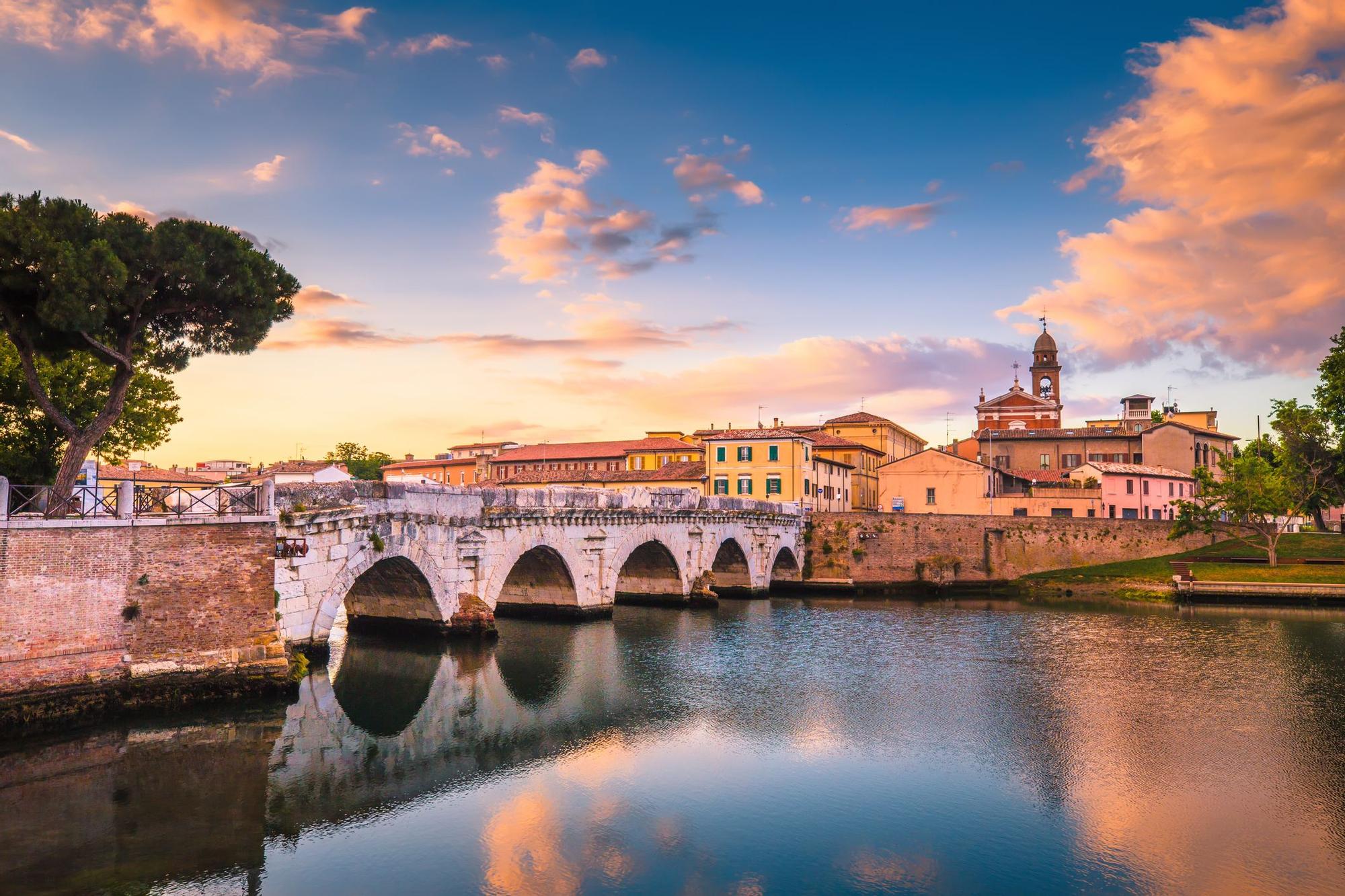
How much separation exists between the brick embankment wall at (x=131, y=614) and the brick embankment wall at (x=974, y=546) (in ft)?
150

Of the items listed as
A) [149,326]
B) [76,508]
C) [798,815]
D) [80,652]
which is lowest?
[798,815]

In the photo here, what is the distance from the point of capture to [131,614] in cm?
2106

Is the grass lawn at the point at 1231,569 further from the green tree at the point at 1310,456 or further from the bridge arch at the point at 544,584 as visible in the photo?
the bridge arch at the point at 544,584

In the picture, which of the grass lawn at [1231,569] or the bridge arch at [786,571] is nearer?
the grass lawn at [1231,569]

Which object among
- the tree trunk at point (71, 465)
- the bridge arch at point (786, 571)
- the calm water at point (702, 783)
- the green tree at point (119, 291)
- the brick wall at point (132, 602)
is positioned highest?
the green tree at point (119, 291)

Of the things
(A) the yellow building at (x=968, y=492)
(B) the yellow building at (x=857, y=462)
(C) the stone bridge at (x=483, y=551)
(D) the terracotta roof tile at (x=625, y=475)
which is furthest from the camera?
(B) the yellow building at (x=857, y=462)

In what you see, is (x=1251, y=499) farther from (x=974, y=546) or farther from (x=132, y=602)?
(x=132, y=602)

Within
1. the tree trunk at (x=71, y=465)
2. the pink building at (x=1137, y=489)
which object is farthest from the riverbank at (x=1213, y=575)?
the tree trunk at (x=71, y=465)

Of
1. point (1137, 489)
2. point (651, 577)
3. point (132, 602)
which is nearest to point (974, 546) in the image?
point (1137, 489)

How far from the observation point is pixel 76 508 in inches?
845

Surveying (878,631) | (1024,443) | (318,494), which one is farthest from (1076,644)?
(1024,443)

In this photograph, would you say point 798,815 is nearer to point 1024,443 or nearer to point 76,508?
point 76,508

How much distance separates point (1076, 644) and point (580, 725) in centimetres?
2387

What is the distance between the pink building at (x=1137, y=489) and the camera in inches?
2739
